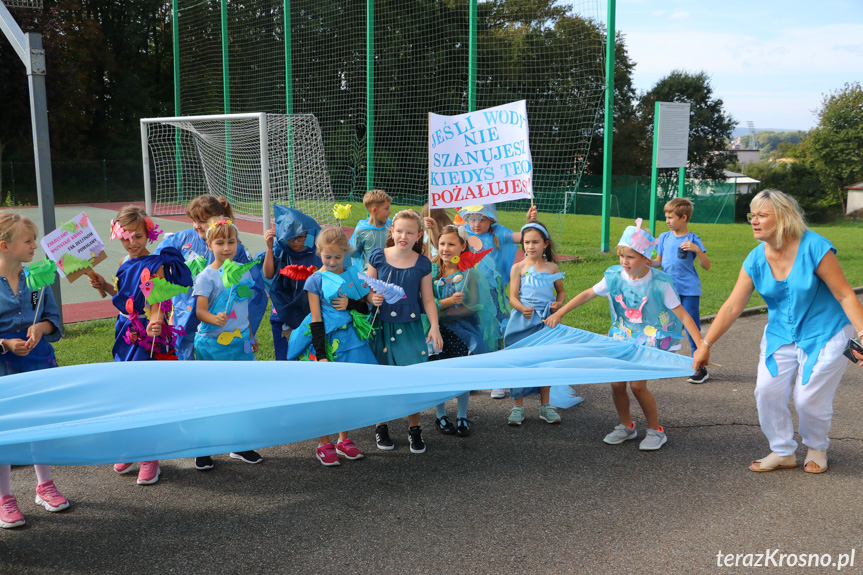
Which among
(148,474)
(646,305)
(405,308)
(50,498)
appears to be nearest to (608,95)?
(646,305)

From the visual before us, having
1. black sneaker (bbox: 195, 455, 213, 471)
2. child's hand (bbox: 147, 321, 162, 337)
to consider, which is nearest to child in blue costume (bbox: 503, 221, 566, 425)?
black sneaker (bbox: 195, 455, 213, 471)

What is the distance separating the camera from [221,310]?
457 centimetres

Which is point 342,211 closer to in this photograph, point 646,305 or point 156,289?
point 156,289

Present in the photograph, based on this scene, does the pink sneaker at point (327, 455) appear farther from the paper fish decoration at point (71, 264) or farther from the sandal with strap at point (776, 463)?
the sandal with strap at point (776, 463)

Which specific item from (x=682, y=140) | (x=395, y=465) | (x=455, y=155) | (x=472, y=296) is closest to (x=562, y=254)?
(x=682, y=140)

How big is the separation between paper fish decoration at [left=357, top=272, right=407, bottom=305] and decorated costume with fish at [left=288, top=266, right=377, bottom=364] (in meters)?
0.04

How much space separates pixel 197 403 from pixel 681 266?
482cm

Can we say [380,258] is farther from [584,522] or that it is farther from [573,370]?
[584,522]

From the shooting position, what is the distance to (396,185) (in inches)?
703

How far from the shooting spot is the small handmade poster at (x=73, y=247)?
4.45 m

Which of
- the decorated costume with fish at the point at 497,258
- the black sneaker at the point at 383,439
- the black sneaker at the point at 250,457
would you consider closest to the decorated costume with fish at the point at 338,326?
the black sneaker at the point at 383,439

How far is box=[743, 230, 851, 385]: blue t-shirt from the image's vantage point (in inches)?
165

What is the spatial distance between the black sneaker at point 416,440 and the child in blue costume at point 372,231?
1.54m

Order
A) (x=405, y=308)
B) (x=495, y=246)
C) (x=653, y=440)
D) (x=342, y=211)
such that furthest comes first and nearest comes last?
(x=495, y=246) → (x=342, y=211) → (x=405, y=308) → (x=653, y=440)
